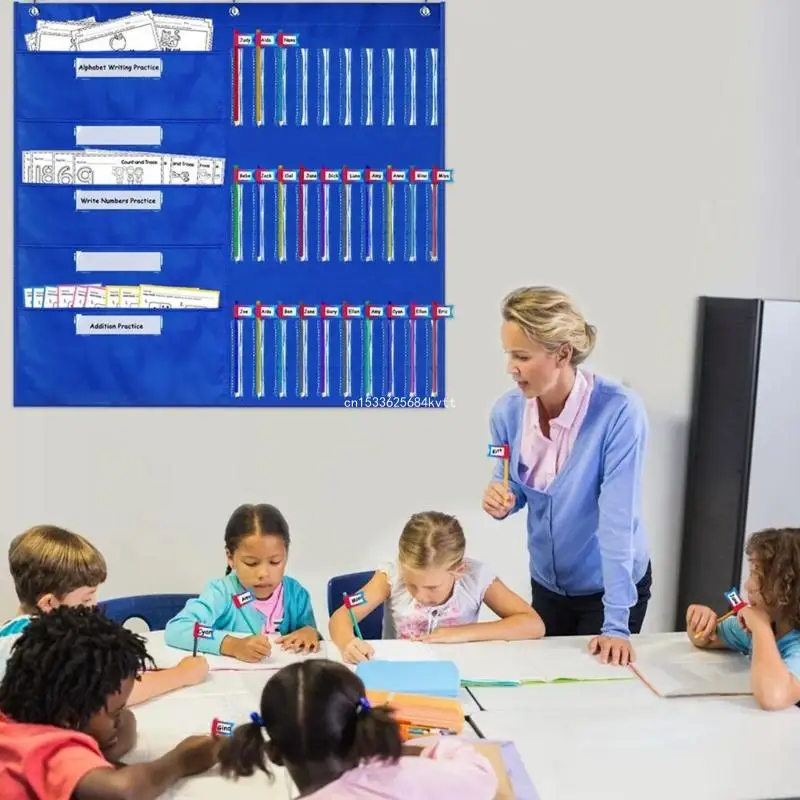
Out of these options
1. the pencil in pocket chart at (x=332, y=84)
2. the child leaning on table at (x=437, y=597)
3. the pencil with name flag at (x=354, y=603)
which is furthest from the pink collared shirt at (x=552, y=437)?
the pencil in pocket chart at (x=332, y=84)

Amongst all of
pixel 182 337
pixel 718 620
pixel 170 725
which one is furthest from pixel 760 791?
pixel 182 337

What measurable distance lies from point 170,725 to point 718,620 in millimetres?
1230

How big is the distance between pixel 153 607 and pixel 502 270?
1.65m

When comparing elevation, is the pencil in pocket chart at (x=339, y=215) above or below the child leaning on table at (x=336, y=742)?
above

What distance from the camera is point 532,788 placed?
162 centimetres

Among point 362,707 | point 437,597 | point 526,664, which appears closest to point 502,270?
point 437,597

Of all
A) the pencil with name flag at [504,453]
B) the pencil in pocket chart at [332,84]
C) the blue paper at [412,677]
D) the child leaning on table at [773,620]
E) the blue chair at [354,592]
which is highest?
the pencil in pocket chart at [332,84]

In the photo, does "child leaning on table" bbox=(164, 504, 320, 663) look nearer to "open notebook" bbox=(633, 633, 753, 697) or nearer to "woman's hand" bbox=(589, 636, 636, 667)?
"woman's hand" bbox=(589, 636, 636, 667)

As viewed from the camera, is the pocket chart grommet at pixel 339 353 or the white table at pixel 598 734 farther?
the pocket chart grommet at pixel 339 353

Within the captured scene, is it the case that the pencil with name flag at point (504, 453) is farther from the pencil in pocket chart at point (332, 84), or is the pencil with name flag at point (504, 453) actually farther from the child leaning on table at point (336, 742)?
the pencil in pocket chart at point (332, 84)

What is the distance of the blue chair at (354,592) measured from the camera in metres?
2.83

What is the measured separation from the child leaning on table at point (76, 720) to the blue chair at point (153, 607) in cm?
92

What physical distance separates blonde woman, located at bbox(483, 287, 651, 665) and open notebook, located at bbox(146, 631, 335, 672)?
593mm

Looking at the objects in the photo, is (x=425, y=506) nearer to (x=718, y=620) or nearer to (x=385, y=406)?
(x=385, y=406)
